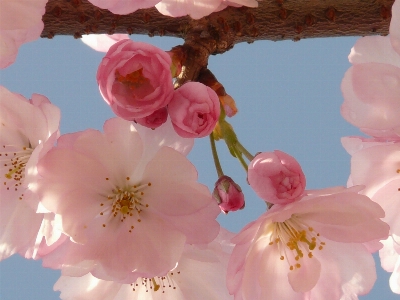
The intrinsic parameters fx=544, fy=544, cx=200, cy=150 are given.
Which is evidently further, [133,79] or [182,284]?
[182,284]

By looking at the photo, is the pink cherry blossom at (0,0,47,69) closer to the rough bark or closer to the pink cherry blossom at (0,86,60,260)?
the pink cherry blossom at (0,86,60,260)

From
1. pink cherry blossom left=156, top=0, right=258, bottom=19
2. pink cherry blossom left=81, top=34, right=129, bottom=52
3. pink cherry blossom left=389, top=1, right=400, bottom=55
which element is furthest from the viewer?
pink cherry blossom left=81, top=34, right=129, bottom=52

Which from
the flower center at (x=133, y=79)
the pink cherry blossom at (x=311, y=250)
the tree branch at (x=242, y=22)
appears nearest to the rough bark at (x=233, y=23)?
the tree branch at (x=242, y=22)

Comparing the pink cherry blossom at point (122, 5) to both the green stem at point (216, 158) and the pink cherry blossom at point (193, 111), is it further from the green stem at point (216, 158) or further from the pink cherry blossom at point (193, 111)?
the green stem at point (216, 158)

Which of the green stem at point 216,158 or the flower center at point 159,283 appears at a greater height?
the green stem at point 216,158

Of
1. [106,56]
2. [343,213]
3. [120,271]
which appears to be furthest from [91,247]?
[343,213]

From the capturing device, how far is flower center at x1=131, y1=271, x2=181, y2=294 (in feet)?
3.85

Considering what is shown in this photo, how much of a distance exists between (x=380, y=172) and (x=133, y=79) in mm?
490

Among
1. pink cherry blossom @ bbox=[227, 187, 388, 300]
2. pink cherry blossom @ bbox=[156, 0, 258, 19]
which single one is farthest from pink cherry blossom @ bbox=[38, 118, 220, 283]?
pink cherry blossom @ bbox=[156, 0, 258, 19]

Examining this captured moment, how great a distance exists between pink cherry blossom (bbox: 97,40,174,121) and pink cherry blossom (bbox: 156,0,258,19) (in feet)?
0.36

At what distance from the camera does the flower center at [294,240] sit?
112 cm

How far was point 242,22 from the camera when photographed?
1.16 m

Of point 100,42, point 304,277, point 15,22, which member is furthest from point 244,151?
point 100,42

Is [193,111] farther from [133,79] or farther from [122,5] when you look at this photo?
[122,5]
